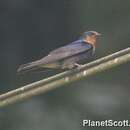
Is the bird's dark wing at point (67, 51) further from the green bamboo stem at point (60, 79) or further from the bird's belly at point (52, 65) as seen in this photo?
the green bamboo stem at point (60, 79)

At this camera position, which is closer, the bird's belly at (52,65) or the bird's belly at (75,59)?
the bird's belly at (52,65)

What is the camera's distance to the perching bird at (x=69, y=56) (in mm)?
4449

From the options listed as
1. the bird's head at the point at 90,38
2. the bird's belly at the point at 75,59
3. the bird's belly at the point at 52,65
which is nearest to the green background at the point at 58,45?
the bird's head at the point at 90,38

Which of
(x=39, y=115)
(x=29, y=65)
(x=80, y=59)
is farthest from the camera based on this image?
(x=39, y=115)

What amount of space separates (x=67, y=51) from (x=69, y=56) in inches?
4.0

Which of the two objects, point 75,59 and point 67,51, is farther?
point 67,51

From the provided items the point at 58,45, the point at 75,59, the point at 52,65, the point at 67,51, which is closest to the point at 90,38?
the point at 67,51

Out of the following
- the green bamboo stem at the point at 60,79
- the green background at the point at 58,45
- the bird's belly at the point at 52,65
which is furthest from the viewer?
the green background at the point at 58,45

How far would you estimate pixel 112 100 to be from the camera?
6.37 meters

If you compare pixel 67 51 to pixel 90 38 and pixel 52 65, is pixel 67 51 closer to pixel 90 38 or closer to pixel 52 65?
pixel 90 38

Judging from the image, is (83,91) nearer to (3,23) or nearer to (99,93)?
(99,93)

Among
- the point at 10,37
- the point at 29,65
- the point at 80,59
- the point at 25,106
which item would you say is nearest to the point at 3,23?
the point at 10,37

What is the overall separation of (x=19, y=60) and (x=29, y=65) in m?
2.10

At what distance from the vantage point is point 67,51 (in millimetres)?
4957
